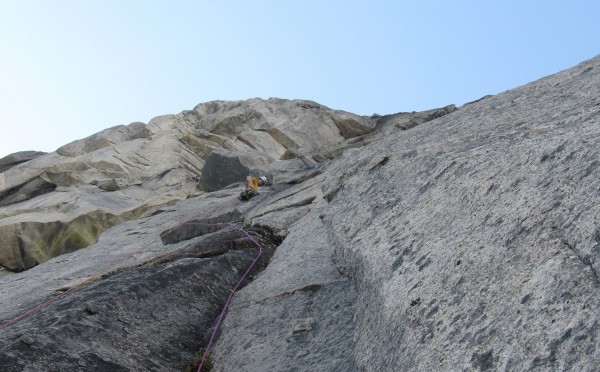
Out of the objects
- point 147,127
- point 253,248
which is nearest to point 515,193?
point 253,248

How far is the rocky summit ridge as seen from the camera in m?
4.86

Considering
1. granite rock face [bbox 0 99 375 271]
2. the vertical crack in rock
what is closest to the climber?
granite rock face [bbox 0 99 375 271]

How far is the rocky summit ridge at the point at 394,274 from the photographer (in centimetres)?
486

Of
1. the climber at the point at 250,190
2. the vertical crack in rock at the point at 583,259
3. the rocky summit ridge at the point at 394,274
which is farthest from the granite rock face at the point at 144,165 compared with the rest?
the vertical crack in rock at the point at 583,259

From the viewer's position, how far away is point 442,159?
8.33 m

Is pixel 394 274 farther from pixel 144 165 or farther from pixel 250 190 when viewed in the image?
pixel 144 165

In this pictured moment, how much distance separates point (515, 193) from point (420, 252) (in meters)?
1.07

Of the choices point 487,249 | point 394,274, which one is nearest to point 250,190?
point 394,274

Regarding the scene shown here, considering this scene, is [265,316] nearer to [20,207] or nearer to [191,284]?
[191,284]

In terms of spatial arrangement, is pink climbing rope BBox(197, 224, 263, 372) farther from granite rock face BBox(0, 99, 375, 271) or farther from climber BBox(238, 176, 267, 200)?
granite rock face BBox(0, 99, 375, 271)

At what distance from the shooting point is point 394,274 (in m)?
6.71

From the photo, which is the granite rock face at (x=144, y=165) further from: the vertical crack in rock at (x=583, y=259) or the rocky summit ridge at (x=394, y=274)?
the vertical crack in rock at (x=583, y=259)

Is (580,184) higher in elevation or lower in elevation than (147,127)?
lower

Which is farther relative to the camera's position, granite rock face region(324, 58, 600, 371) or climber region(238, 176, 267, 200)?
climber region(238, 176, 267, 200)
